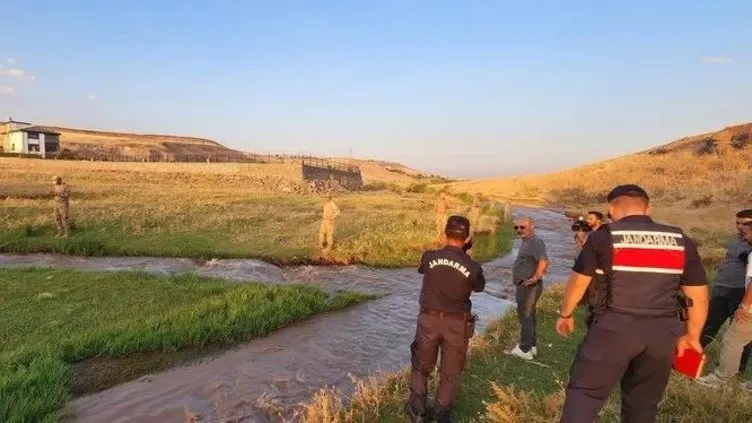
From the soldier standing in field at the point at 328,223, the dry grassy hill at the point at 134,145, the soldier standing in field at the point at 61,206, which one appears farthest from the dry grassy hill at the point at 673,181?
the dry grassy hill at the point at 134,145

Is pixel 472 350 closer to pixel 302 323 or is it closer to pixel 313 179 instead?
pixel 302 323

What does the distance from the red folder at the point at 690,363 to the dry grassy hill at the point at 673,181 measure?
111ft

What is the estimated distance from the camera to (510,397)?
19.7 ft

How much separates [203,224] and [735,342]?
74.8 ft

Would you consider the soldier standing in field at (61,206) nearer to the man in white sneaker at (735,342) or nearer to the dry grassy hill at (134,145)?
the man in white sneaker at (735,342)

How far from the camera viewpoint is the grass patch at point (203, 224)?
2006cm

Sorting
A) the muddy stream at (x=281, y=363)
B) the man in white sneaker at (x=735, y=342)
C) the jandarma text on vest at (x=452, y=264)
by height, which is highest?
the jandarma text on vest at (x=452, y=264)

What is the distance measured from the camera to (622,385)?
15.4ft

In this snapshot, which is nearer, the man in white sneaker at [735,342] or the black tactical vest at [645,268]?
the black tactical vest at [645,268]

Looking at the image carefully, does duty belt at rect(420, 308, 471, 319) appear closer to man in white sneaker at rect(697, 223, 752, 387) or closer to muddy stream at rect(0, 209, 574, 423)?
muddy stream at rect(0, 209, 574, 423)

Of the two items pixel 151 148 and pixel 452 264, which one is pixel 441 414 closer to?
pixel 452 264

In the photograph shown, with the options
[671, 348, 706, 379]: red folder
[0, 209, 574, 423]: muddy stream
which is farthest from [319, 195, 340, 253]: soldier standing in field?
[671, 348, 706, 379]: red folder

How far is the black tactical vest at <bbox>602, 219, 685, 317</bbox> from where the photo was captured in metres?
4.30

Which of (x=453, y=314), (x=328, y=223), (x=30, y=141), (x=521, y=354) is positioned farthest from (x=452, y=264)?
(x=30, y=141)
